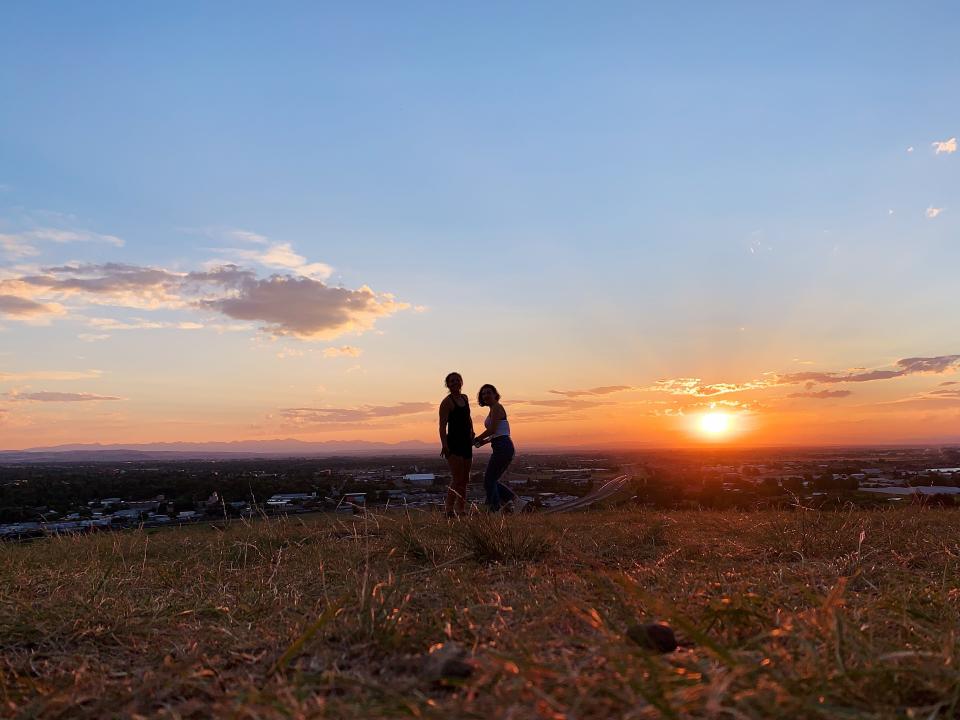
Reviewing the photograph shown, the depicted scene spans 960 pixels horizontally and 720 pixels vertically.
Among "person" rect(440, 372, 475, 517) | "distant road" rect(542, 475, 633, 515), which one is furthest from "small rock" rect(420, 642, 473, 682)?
"distant road" rect(542, 475, 633, 515)

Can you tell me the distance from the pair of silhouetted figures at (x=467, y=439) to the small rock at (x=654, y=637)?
6770 millimetres

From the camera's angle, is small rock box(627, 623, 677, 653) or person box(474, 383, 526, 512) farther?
person box(474, 383, 526, 512)

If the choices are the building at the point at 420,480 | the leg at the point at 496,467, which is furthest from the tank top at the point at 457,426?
the building at the point at 420,480

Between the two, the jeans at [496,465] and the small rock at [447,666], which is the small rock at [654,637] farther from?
the jeans at [496,465]

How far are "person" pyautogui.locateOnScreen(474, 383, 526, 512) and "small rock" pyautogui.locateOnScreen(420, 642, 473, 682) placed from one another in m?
7.98

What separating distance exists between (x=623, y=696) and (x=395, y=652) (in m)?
1.06

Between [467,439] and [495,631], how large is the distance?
23.7 feet

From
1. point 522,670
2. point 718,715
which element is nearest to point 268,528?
point 522,670

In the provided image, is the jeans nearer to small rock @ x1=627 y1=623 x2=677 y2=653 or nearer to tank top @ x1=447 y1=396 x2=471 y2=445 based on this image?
tank top @ x1=447 y1=396 x2=471 y2=445

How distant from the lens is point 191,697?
215 centimetres

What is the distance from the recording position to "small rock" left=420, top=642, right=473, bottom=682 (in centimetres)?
193

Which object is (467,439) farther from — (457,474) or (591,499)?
(591,499)

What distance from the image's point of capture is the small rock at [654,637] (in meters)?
2.21

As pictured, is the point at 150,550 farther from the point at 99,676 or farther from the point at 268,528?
the point at 99,676
